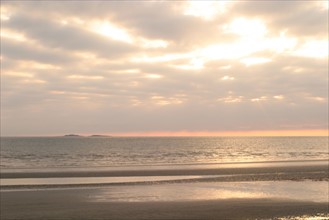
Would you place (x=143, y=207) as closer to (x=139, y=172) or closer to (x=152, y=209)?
(x=152, y=209)

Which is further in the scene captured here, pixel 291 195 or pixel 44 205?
pixel 291 195

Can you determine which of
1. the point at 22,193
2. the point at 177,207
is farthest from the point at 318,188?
the point at 22,193

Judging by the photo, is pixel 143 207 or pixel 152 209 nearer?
pixel 152 209

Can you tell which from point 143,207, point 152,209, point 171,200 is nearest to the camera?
point 152,209

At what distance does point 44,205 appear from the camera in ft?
76.1

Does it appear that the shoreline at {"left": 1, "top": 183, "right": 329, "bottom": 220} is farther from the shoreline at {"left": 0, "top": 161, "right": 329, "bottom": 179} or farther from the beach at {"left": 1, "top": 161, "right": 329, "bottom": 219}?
the shoreline at {"left": 0, "top": 161, "right": 329, "bottom": 179}

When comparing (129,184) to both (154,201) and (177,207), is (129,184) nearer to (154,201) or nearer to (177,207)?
(154,201)

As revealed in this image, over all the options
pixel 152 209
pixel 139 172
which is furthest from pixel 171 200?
pixel 139 172

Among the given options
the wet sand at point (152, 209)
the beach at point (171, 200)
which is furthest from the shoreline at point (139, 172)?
the wet sand at point (152, 209)

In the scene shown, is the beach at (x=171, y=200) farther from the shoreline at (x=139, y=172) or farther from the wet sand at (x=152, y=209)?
the shoreline at (x=139, y=172)

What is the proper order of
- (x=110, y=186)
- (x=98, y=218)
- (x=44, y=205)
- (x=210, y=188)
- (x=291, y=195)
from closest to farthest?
(x=98, y=218), (x=44, y=205), (x=291, y=195), (x=210, y=188), (x=110, y=186)

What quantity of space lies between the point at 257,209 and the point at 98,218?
8.59 metres

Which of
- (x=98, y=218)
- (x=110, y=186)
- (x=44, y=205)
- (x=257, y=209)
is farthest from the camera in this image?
(x=110, y=186)

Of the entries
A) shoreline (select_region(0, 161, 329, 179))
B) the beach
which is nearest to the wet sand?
the beach
